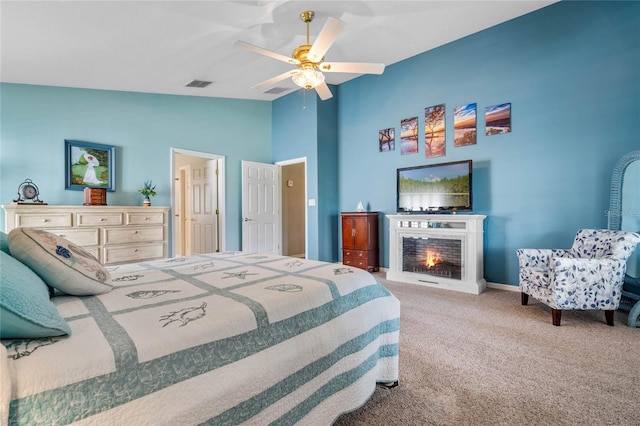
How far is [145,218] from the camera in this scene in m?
4.46

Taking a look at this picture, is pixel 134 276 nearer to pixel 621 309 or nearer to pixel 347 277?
pixel 347 277

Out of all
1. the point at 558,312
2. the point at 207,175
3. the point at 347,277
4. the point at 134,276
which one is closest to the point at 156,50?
the point at 207,175

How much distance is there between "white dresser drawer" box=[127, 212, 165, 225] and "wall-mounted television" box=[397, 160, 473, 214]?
3.59 meters

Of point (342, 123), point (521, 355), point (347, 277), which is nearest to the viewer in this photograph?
point (347, 277)

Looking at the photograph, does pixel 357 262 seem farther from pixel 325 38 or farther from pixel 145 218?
pixel 325 38

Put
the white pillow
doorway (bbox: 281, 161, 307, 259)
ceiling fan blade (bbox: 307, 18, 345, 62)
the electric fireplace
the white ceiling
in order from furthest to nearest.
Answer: doorway (bbox: 281, 161, 307, 259) → the electric fireplace → the white ceiling → ceiling fan blade (bbox: 307, 18, 345, 62) → the white pillow

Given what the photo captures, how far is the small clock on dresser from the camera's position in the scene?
379 centimetres

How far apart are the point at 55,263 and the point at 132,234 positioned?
3.53 m

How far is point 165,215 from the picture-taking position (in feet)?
15.3

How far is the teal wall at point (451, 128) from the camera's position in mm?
3369

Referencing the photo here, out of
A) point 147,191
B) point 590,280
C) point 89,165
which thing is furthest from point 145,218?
point 590,280

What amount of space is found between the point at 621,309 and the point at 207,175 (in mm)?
6185

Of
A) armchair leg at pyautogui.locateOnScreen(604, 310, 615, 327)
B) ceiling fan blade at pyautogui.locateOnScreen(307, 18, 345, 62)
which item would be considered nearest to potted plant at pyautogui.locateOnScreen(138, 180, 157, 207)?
ceiling fan blade at pyautogui.locateOnScreen(307, 18, 345, 62)

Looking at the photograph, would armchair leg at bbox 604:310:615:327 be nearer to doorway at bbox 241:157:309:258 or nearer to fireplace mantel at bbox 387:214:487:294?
fireplace mantel at bbox 387:214:487:294
